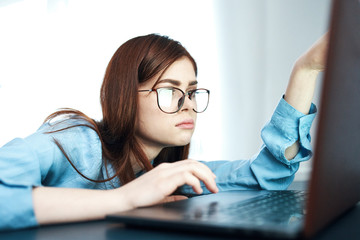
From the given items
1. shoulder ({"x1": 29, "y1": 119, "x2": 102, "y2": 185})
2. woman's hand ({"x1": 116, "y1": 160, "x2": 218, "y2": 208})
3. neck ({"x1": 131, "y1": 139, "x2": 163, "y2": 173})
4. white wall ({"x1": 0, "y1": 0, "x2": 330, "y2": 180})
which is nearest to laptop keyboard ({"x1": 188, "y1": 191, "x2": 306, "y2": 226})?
woman's hand ({"x1": 116, "y1": 160, "x2": 218, "y2": 208})

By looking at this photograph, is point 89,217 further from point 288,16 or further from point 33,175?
point 288,16

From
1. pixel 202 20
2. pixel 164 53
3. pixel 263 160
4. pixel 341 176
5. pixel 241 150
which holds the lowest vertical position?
pixel 241 150

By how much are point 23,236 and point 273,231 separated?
0.35 meters

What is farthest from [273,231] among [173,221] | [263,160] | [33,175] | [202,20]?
[202,20]

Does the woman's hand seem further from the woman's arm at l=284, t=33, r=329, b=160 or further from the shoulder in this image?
the woman's arm at l=284, t=33, r=329, b=160

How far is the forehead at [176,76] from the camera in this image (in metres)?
1.14

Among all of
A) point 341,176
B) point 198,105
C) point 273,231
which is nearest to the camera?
point 273,231

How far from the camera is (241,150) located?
2.41m

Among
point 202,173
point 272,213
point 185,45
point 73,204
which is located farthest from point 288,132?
point 185,45

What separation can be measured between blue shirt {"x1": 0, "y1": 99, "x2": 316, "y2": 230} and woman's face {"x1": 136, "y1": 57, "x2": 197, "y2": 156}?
19cm

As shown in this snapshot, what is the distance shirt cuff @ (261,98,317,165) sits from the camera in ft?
3.30

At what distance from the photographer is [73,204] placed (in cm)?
58

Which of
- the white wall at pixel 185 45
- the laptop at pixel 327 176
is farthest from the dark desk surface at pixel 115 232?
the white wall at pixel 185 45

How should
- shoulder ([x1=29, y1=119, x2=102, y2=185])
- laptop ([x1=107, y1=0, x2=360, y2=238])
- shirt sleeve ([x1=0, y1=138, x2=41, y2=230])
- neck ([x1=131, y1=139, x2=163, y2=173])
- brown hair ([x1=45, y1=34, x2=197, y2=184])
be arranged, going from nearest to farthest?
1. laptop ([x1=107, y1=0, x2=360, y2=238])
2. shirt sleeve ([x1=0, y1=138, x2=41, y2=230])
3. shoulder ([x1=29, y1=119, x2=102, y2=185])
4. brown hair ([x1=45, y1=34, x2=197, y2=184])
5. neck ([x1=131, y1=139, x2=163, y2=173])
